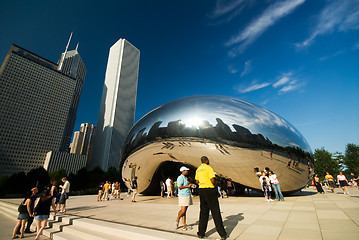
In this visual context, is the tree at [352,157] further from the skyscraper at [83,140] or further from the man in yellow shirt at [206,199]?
the skyscraper at [83,140]

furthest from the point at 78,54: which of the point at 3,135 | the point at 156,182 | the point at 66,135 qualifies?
the point at 156,182

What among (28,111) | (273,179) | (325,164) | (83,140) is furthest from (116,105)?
(273,179)

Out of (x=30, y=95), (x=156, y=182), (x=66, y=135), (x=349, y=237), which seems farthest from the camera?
(x=66, y=135)

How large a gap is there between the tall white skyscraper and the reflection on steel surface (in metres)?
114

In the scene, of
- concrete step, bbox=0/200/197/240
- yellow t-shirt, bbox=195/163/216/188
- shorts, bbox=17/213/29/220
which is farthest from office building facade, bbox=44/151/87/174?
yellow t-shirt, bbox=195/163/216/188

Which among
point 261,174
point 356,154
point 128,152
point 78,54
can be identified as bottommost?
point 261,174

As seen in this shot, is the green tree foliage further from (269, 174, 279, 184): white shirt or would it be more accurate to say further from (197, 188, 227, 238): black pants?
(197, 188, 227, 238): black pants

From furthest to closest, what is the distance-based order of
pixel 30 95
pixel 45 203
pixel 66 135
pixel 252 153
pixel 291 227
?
1. pixel 66 135
2. pixel 30 95
3. pixel 252 153
4. pixel 45 203
5. pixel 291 227

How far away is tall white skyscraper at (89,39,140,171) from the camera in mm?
119562

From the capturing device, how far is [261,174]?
8.77 meters

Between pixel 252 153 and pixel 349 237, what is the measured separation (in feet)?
18.1

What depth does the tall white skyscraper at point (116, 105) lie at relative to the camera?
392 ft

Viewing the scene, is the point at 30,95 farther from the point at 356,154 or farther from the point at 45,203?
the point at 356,154

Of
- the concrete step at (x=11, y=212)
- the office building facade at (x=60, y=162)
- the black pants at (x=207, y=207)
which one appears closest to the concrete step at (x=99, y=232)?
the black pants at (x=207, y=207)
